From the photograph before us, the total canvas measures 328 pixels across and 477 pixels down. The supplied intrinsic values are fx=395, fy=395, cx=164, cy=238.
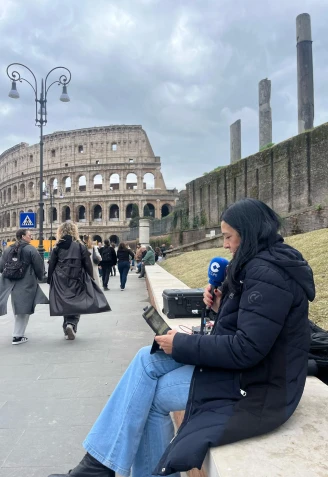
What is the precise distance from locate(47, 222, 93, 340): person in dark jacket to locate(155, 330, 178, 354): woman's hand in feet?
12.3

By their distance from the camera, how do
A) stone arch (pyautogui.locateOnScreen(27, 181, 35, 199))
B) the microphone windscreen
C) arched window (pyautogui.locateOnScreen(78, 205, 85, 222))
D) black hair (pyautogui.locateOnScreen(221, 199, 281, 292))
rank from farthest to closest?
stone arch (pyautogui.locateOnScreen(27, 181, 35, 199))
arched window (pyautogui.locateOnScreen(78, 205, 85, 222))
the microphone windscreen
black hair (pyautogui.locateOnScreen(221, 199, 281, 292))

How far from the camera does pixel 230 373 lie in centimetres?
165

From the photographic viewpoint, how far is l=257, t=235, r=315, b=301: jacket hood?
1600 millimetres

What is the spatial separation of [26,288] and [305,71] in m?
20.8

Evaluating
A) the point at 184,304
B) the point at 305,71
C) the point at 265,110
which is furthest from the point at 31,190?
the point at 184,304

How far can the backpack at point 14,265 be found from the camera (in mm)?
5387

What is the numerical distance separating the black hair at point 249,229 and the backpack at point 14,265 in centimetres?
425

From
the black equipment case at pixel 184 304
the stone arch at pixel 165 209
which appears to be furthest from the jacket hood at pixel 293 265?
the stone arch at pixel 165 209

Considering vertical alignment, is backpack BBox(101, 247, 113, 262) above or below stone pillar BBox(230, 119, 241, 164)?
below

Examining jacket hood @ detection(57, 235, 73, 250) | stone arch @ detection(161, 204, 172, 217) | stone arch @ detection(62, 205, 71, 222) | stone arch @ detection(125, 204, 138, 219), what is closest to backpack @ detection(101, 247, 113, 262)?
jacket hood @ detection(57, 235, 73, 250)

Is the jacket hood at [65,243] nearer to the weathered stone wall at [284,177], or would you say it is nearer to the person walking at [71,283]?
the person walking at [71,283]

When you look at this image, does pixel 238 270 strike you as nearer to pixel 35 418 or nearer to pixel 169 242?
pixel 35 418

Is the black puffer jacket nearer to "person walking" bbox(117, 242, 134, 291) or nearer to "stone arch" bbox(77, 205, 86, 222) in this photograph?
"person walking" bbox(117, 242, 134, 291)

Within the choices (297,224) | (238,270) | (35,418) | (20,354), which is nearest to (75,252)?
(20,354)
